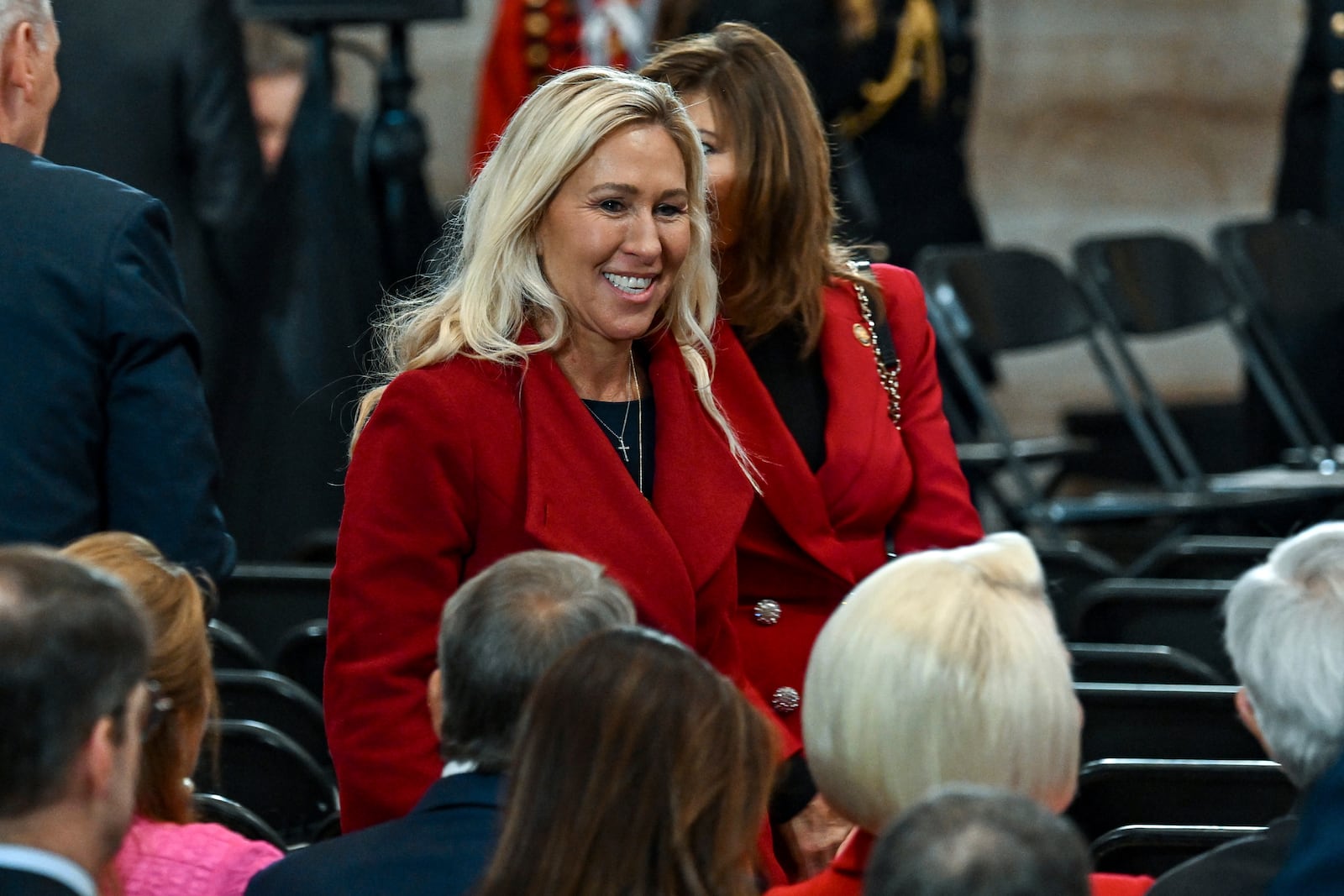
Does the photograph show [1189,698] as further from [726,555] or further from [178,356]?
[178,356]

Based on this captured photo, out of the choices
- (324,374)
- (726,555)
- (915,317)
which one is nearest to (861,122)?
(324,374)

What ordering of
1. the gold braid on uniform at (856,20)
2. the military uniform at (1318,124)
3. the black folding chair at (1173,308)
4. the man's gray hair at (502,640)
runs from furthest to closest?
the gold braid on uniform at (856,20) → the military uniform at (1318,124) → the black folding chair at (1173,308) → the man's gray hair at (502,640)

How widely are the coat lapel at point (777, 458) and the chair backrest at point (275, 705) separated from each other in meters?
0.80

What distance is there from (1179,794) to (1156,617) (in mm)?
1013

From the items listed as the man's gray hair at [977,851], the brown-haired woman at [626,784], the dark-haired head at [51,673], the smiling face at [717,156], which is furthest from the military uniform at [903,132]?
the man's gray hair at [977,851]

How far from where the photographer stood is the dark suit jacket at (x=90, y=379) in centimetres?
255

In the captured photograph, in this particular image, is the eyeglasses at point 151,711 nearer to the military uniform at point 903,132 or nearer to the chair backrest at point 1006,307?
the chair backrest at point 1006,307

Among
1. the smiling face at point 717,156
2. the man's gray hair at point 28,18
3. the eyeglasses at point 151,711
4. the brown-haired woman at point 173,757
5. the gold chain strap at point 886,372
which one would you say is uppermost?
the man's gray hair at point 28,18

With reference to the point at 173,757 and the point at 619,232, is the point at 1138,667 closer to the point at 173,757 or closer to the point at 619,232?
the point at 619,232

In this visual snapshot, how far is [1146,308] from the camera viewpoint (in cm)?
567

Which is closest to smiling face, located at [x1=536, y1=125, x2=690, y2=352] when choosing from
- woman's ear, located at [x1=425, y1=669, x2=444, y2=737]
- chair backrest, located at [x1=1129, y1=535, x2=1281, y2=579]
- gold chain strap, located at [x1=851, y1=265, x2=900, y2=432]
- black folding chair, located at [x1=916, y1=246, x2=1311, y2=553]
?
gold chain strap, located at [x1=851, y1=265, x2=900, y2=432]

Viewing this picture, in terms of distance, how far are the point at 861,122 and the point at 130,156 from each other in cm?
269

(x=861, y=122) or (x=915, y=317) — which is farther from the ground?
(x=915, y=317)

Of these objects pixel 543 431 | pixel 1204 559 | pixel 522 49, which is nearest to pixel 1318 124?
pixel 522 49
